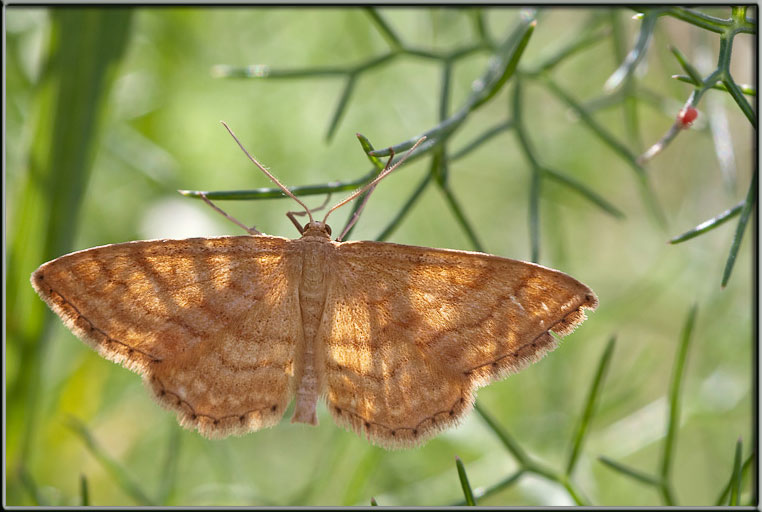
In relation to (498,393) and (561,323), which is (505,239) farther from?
(561,323)

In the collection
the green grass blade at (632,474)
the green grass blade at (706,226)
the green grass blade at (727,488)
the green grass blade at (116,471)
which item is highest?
the green grass blade at (706,226)

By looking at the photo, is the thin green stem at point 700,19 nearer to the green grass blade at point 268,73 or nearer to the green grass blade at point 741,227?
the green grass blade at point 741,227

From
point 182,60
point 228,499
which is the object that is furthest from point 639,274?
point 182,60

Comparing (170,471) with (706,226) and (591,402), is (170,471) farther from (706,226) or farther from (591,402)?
(706,226)

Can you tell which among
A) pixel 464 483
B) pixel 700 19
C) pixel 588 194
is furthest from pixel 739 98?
pixel 464 483

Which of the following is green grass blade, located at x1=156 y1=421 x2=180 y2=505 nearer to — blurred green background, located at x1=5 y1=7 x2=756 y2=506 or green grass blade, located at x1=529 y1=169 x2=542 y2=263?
blurred green background, located at x1=5 y1=7 x2=756 y2=506

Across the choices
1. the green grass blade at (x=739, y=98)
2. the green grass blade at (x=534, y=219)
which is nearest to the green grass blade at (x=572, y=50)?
the green grass blade at (x=534, y=219)

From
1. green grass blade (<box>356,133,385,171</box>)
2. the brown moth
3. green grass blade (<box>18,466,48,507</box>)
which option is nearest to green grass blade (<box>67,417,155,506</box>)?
green grass blade (<box>18,466,48,507</box>)
